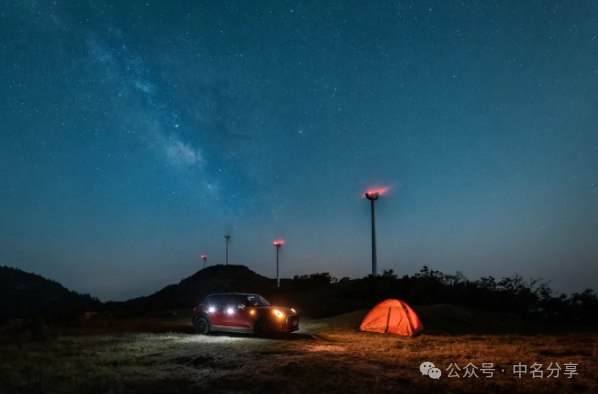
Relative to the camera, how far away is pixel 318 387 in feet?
25.5

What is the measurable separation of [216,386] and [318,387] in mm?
1989

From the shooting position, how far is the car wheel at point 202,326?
16973 mm

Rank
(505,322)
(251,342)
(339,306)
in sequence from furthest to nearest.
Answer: (339,306) < (505,322) < (251,342)

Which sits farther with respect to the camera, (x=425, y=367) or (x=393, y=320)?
(x=393, y=320)

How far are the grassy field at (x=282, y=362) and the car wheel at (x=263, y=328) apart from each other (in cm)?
70

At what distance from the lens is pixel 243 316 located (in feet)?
52.8

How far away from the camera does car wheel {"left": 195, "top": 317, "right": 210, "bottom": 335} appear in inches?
668

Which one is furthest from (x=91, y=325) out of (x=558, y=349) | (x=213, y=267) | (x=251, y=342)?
(x=213, y=267)

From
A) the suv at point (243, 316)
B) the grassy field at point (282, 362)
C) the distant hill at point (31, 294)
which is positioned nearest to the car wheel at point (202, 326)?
the suv at point (243, 316)

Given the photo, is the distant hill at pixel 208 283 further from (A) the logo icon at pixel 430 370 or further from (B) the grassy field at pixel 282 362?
(A) the logo icon at pixel 430 370

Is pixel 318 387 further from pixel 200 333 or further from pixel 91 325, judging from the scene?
pixel 91 325

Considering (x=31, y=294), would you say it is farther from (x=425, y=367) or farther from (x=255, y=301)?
(x=425, y=367)

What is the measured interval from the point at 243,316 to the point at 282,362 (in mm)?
6451

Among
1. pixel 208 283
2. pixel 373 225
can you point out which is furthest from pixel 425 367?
pixel 208 283
